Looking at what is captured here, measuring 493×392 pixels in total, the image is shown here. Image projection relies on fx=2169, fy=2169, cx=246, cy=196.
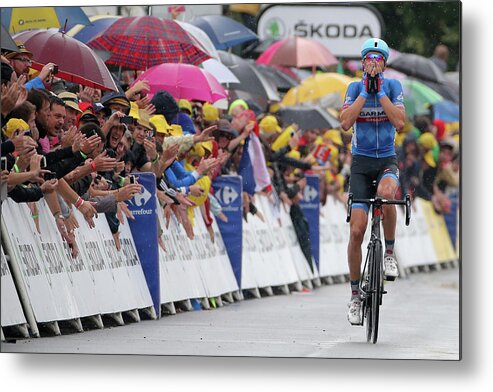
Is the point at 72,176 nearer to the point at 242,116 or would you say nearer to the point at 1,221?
the point at 1,221

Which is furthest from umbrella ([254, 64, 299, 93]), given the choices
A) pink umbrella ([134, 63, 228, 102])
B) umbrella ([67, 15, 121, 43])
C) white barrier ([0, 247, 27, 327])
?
white barrier ([0, 247, 27, 327])

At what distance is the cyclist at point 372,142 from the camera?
1557cm

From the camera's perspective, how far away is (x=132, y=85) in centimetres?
1736

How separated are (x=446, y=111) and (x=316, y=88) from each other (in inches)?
93.3

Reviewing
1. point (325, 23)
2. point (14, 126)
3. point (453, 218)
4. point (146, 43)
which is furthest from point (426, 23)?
point (14, 126)

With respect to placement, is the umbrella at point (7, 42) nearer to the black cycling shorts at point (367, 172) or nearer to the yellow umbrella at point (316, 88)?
the black cycling shorts at point (367, 172)

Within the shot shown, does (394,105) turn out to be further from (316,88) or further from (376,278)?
(316,88)

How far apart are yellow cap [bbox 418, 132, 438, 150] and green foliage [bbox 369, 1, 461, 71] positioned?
2246 millimetres

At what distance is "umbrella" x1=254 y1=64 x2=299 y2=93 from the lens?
19.4 meters

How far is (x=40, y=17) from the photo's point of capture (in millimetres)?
16172

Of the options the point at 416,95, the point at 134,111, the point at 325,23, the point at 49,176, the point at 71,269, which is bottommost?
the point at 71,269

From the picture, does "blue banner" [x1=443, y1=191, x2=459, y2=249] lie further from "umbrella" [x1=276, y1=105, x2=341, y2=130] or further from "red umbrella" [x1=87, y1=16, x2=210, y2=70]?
"red umbrella" [x1=87, y1=16, x2=210, y2=70]

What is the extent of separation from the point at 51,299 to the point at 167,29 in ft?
8.41

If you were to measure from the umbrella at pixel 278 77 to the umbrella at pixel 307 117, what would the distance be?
0.69 feet
